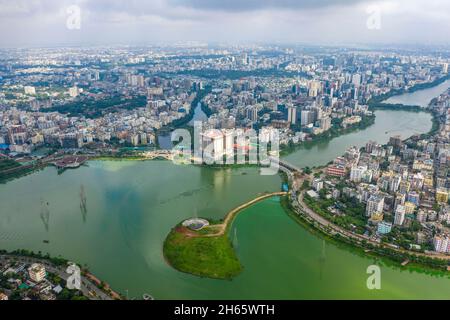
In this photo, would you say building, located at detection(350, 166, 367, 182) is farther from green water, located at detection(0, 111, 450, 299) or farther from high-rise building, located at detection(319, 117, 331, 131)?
high-rise building, located at detection(319, 117, 331, 131)

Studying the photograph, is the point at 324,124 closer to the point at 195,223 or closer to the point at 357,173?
the point at 357,173

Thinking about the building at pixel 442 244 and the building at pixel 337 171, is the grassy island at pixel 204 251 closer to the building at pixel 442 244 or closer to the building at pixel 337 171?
the building at pixel 442 244

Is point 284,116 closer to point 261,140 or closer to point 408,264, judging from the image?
point 261,140

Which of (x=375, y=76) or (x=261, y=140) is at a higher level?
(x=375, y=76)

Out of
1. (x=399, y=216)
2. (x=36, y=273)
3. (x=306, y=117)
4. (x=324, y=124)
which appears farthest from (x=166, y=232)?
(x=306, y=117)

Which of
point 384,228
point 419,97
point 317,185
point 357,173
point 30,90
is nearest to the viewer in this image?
point 384,228

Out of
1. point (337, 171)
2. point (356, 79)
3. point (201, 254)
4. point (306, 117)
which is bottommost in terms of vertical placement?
point (201, 254)
